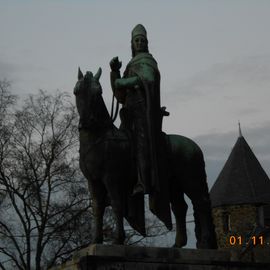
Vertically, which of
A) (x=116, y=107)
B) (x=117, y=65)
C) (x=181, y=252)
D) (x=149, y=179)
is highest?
(x=117, y=65)

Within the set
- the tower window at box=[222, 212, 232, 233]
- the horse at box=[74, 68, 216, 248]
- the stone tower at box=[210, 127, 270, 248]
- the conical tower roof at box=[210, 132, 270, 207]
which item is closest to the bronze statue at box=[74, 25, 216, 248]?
the horse at box=[74, 68, 216, 248]

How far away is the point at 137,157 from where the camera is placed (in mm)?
9461

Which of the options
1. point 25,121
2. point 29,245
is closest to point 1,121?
point 25,121

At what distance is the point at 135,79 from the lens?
385 inches

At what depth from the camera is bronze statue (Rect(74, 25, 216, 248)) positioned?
923 cm

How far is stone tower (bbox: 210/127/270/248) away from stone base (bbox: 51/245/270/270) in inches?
1479

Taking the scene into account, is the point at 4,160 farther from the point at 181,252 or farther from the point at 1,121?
the point at 181,252

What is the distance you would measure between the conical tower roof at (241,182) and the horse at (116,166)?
39.0 metres

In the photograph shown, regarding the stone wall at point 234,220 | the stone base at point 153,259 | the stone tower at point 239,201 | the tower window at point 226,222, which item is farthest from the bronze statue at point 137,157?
the tower window at point 226,222

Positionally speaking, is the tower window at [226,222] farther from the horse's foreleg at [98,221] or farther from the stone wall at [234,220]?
the horse's foreleg at [98,221]

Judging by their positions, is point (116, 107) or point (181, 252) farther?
point (116, 107)

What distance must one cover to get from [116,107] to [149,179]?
133 centimetres

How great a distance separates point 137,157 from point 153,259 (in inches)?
57.4

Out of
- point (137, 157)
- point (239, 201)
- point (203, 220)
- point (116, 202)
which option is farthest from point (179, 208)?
point (239, 201)
